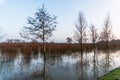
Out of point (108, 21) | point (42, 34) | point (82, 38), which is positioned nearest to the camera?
point (42, 34)

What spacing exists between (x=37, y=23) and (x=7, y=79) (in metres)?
9.65

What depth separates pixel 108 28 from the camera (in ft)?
118

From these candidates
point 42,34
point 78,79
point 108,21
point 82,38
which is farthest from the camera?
point 108,21

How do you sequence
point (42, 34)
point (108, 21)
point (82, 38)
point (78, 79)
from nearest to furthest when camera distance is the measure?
1. point (78, 79)
2. point (42, 34)
3. point (82, 38)
4. point (108, 21)

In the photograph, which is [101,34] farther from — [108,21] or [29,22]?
[29,22]

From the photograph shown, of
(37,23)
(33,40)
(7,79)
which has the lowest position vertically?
(7,79)

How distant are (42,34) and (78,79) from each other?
971cm

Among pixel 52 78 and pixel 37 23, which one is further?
pixel 37 23

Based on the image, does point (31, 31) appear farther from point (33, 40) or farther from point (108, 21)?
point (108, 21)

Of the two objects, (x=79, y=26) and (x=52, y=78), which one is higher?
(x=79, y=26)

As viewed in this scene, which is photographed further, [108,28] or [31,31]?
[108,28]

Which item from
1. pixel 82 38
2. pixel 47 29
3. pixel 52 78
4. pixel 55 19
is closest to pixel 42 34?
pixel 47 29

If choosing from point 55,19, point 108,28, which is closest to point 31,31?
point 55,19

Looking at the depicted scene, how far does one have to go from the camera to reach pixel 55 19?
69.4 feet
